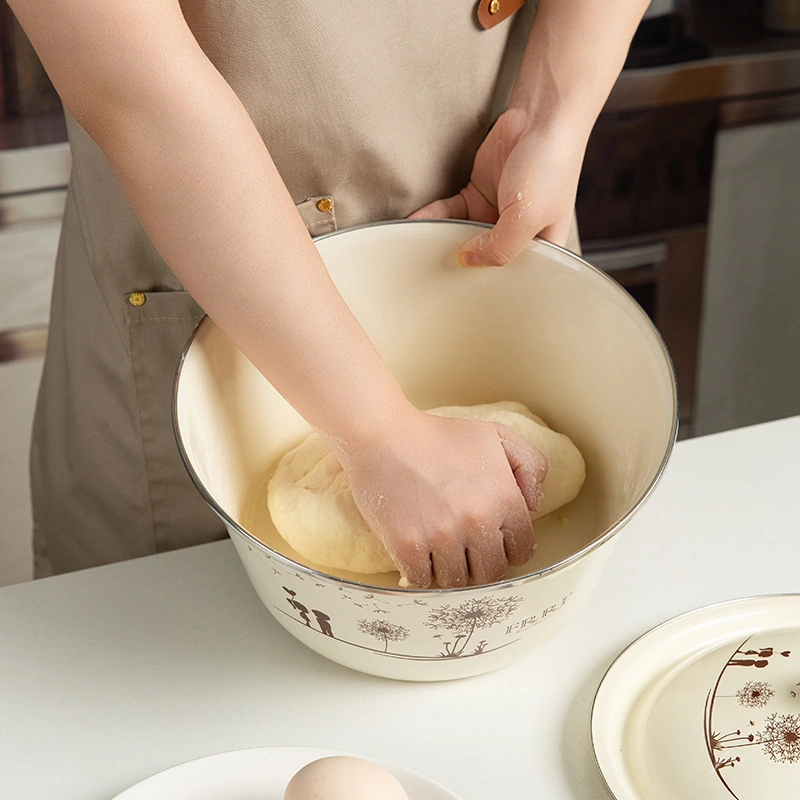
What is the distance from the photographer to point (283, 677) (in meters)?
0.58

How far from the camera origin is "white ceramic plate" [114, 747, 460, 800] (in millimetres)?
501

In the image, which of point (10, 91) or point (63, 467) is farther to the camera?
point (10, 91)

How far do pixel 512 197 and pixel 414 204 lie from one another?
112 millimetres

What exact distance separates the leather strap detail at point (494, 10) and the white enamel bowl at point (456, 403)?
15cm

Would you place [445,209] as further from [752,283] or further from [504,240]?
[752,283]

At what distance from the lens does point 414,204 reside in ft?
2.37

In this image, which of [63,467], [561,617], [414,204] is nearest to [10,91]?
[63,467]

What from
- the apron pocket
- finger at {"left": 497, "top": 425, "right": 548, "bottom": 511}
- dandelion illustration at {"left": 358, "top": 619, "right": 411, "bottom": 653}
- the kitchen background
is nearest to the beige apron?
the apron pocket

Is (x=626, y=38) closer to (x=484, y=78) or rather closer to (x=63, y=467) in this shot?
(x=484, y=78)

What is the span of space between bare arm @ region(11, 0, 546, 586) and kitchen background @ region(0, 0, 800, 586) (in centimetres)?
107

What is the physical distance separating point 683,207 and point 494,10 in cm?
100

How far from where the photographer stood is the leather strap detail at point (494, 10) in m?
0.66

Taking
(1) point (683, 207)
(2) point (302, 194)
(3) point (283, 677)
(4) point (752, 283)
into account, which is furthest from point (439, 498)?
(4) point (752, 283)

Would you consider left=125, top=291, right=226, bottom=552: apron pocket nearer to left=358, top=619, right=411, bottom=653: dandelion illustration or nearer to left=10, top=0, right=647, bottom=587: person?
left=10, top=0, right=647, bottom=587: person
